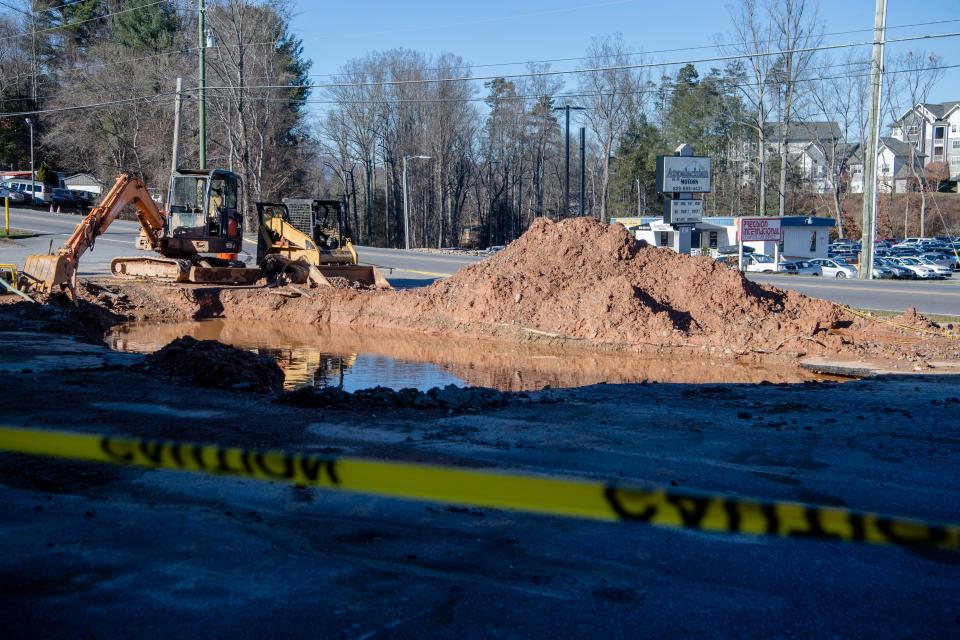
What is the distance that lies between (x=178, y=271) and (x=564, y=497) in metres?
23.2

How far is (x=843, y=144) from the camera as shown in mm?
72562

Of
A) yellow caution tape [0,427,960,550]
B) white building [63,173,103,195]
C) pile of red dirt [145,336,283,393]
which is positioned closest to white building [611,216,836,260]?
pile of red dirt [145,336,283,393]

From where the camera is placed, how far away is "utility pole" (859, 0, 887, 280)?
34625mm

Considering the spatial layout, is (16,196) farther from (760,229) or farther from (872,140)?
(872,140)

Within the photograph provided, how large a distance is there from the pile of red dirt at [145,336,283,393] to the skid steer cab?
519 inches

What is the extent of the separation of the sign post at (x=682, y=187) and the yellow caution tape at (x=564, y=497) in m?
26.5

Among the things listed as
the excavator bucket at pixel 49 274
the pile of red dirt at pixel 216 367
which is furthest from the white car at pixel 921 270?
the pile of red dirt at pixel 216 367

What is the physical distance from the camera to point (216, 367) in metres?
11.9

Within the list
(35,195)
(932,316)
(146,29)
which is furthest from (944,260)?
(146,29)

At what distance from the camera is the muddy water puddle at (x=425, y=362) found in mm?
15992

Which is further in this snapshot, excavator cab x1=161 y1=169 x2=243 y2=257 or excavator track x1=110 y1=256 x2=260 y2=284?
excavator cab x1=161 y1=169 x2=243 y2=257

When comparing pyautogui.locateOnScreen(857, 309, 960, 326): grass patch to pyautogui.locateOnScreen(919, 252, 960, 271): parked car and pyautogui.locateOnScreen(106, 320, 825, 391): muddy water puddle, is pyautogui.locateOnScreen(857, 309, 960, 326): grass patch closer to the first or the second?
pyautogui.locateOnScreen(106, 320, 825, 391): muddy water puddle

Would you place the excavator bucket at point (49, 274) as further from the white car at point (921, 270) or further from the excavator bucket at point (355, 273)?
the white car at point (921, 270)

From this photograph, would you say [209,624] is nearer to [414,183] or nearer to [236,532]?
[236,532]
